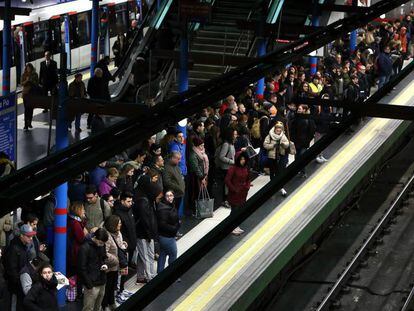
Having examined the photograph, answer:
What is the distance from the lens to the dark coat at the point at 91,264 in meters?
Result: 12.4

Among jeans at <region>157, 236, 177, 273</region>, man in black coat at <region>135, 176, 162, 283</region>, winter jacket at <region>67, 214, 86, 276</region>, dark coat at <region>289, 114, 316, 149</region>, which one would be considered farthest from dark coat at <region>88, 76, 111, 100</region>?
winter jacket at <region>67, 214, 86, 276</region>

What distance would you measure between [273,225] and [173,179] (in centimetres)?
162

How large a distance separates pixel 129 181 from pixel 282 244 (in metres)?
2.15

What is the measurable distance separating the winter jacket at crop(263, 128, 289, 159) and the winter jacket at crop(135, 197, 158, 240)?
4639 mm

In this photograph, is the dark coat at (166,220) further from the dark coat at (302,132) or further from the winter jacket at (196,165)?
the dark coat at (302,132)

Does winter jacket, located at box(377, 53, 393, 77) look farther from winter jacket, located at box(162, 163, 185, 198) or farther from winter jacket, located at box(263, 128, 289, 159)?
winter jacket, located at box(162, 163, 185, 198)

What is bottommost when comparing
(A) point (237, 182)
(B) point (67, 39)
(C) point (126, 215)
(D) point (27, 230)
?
(B) point (67, 39)

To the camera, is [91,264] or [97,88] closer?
[91,264]

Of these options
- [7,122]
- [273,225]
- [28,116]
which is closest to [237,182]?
[273,225]

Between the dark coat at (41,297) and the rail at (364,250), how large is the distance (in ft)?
17.2

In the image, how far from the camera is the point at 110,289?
1309cm

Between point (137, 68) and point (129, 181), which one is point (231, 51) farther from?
point (129, 181)

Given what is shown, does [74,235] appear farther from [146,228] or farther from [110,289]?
[146,228]

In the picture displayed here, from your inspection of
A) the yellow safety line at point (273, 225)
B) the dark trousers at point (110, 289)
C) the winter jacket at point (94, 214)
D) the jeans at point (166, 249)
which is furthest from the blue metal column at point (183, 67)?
the dark trousers at point (110, 289)
